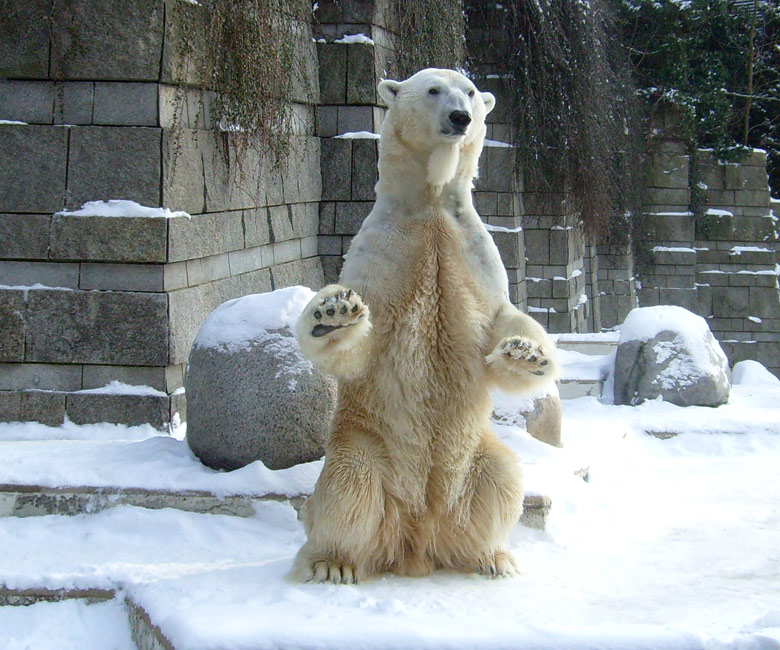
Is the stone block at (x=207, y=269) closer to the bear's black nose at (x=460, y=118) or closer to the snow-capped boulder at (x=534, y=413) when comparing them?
the snow-capped boulder at (x=534, y=413)

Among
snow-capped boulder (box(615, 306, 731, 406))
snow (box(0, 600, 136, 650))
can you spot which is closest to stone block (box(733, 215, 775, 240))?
snow-capped boulder (box(615, 306, 731, 406))

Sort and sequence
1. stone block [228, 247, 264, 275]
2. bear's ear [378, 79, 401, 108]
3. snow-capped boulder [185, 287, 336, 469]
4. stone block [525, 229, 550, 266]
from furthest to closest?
stone block [525, 229, 550, 266]
stone block [228, 247, 264, 275]
snow-capped boulder [185, 287, 336, 469]
bear's ear [378, 79, 401, 108]

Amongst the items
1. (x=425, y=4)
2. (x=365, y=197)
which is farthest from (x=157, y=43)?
(x=425, y=4)

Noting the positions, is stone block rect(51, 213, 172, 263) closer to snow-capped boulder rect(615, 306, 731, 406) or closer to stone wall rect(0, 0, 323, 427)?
stone wall rect(0, 0, 323, 427)

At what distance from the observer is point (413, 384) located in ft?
9.05

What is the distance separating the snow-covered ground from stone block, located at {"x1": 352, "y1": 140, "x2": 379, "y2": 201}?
8.74ft

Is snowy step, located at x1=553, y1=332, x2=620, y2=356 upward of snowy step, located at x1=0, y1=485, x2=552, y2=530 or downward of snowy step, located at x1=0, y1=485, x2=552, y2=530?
upward

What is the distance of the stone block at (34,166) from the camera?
436cm

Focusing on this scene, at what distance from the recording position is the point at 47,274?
4.44 m

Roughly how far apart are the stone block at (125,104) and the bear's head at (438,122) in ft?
5.76

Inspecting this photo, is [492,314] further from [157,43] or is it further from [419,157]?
[157,43]

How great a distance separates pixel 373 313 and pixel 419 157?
529 millimetres

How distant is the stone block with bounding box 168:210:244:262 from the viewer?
175 inches

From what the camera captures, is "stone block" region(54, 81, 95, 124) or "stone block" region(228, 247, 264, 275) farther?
"stone block" region(228, 247, 264, 275)
